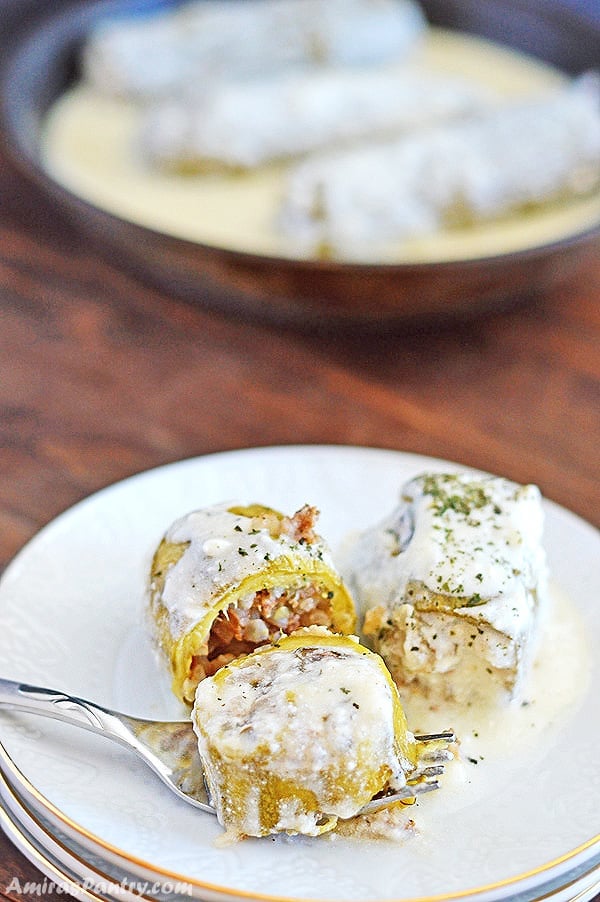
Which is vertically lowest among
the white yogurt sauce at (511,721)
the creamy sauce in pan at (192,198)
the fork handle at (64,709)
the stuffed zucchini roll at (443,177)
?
the fork handle at (64,709)

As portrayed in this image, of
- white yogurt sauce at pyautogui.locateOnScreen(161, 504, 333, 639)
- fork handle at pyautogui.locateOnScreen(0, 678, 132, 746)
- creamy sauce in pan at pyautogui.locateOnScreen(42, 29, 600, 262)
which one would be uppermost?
creamy sauce in pan at pyautogui.locateOnScreen(42, 29, 600, 262)

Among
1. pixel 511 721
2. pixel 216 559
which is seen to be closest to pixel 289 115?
pixel 216 559

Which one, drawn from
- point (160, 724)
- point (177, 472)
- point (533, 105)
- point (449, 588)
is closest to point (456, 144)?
point (533, 105)

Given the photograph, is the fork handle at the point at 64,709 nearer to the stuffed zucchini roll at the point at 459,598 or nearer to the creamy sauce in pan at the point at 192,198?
the stuffed zucchini roll at the point at 459,598

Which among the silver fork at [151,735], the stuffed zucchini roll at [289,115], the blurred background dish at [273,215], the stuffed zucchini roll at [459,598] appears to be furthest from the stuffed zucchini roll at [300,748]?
the stuffed zucchini roll at [289,115]

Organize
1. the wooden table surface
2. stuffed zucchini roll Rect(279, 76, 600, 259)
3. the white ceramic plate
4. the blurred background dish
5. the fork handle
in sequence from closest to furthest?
the white ceramic plate
the fork handle
the wooden table surface
the blurred background dish
stuffed zucchini roll Rect(279, 76, 600, 259)

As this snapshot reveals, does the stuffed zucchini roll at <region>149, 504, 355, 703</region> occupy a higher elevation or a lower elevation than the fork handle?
higher

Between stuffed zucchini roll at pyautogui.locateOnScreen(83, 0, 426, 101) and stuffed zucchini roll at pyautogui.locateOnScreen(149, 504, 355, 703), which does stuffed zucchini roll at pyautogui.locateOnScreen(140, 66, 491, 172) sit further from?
stuffed zucchini roll at pyautogui.locateOnScreen(149, 504, 355, 703)

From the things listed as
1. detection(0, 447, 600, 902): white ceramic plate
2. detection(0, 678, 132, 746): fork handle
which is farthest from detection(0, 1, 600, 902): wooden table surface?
detection(0, 678, 132, 746): fork handle
